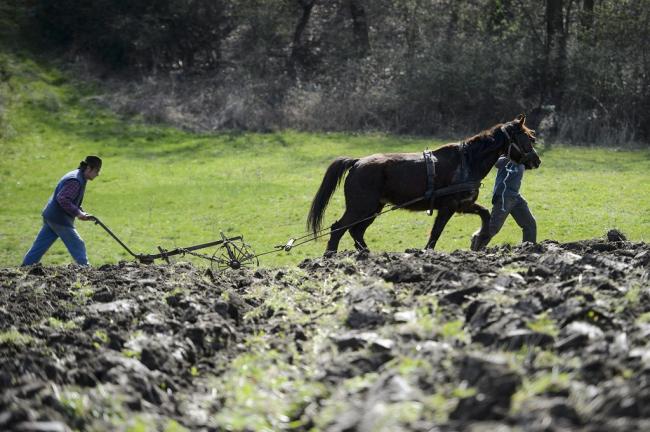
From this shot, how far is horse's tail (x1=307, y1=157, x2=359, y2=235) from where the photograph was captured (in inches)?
526

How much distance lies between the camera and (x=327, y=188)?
13375 millimetres

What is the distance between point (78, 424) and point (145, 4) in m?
33.9

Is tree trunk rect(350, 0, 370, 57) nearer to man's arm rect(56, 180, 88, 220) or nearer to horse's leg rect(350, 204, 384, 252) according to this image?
horse's leg rect(350, 204, 384, 252)

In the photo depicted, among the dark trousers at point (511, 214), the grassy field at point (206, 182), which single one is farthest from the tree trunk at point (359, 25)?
the dark trousers at point (511, 214)

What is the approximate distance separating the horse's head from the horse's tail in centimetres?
225

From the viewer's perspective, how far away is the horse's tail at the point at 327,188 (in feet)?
43.9

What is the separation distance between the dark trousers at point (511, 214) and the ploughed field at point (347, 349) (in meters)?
3.33

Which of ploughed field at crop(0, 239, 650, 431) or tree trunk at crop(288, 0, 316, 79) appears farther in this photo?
tree trunk at crop(288, 0, 316, 79)

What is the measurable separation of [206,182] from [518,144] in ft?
42.7

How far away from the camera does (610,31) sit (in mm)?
31781

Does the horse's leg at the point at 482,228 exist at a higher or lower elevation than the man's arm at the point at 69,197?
lower

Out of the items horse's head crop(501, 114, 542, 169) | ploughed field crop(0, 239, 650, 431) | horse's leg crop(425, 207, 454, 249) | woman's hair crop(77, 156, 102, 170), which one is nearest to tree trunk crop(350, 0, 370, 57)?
horse's head crop(501, 114, 542, 169)

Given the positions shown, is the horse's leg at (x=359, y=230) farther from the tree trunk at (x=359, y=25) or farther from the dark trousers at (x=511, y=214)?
the tree trunk at (x=359, y=25)

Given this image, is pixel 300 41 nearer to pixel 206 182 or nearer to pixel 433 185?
pixel 206 182
